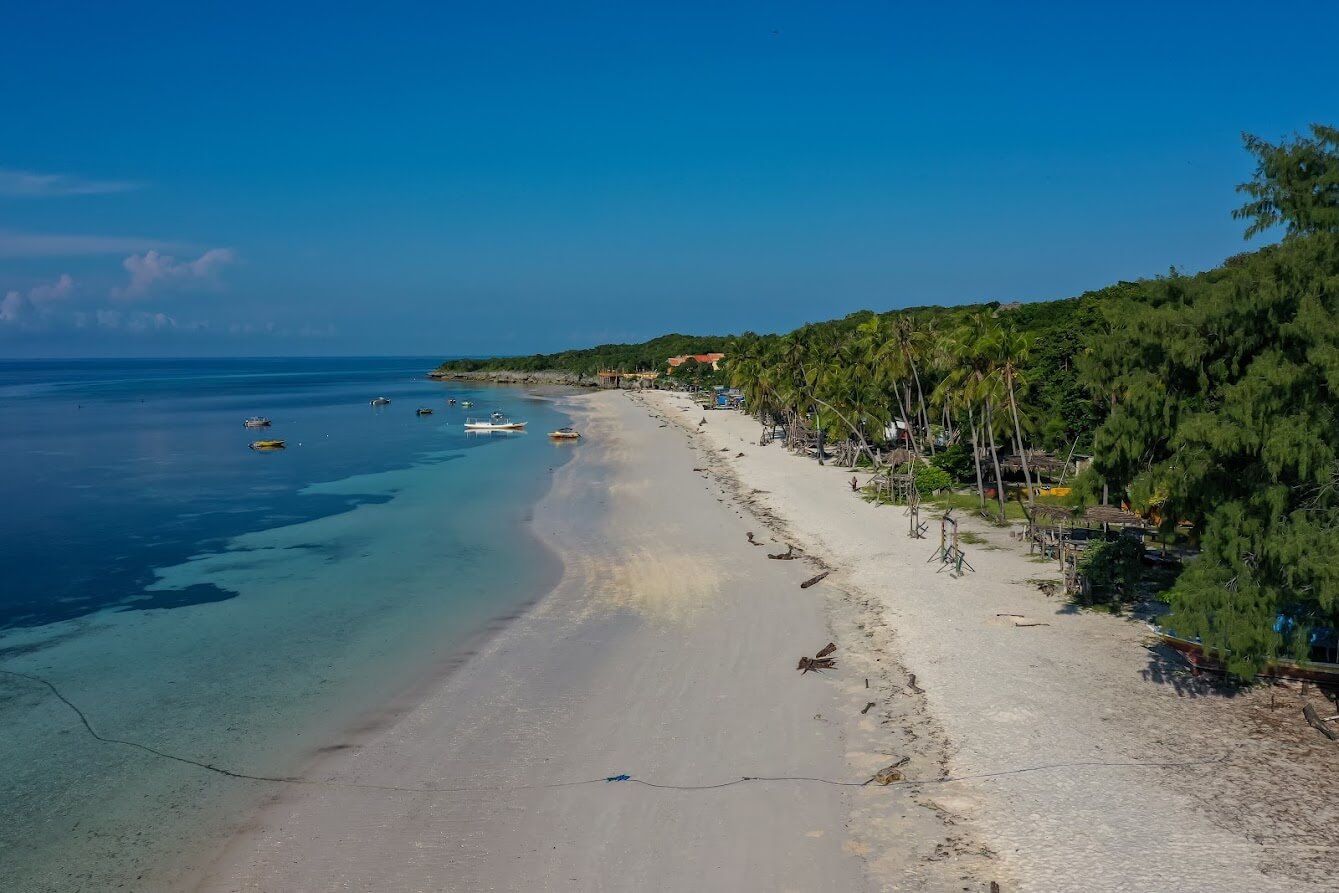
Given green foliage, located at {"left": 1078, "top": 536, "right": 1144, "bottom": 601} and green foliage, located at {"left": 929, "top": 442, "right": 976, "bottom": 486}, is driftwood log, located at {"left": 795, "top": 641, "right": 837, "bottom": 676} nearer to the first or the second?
green foliage, located at {"left": 1078, "top": 536, "right": 1144, "bottom": 601}

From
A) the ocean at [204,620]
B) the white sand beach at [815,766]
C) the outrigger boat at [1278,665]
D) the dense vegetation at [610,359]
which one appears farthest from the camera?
the dense vegetation at [610,359]

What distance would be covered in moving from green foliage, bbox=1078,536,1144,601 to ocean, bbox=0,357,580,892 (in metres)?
12.9

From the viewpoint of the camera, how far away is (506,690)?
52.4 feet

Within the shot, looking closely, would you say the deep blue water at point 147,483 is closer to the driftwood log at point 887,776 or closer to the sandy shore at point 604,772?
the sandy shore at point 604,772

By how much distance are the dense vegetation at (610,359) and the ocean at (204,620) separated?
10165 centimetres

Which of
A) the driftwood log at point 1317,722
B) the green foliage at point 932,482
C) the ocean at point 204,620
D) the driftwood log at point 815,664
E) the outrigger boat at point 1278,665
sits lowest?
the ocean at point 204,620

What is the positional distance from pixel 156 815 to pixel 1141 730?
1363 centimetres

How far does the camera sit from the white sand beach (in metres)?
10.1

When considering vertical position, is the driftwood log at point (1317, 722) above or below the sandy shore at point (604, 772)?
above

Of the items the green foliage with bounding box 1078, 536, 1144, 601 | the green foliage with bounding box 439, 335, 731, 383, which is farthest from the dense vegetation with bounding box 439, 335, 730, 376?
the green foliage with bounding box 1078, 536, 1144, 601

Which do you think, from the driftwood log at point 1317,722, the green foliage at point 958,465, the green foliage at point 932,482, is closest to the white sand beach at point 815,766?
the driftwood log at point 1317,722

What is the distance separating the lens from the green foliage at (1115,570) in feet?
62.2

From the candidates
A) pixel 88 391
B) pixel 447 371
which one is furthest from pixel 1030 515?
pixel 447 371

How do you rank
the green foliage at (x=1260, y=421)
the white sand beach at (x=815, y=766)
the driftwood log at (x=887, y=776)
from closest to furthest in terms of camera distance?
the white sand beach at (x=815, y=766) → the green foliage at (x=1260, y=421) → the driftwood log at (x=887, y=776)
